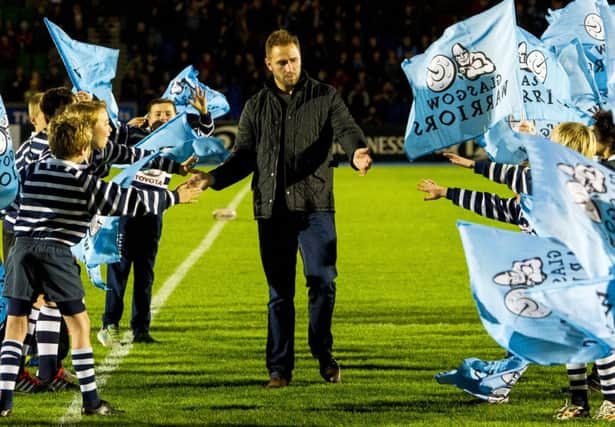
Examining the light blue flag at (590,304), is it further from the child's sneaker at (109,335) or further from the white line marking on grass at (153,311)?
the child's sneaker at (109,335)

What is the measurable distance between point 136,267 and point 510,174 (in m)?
3.68

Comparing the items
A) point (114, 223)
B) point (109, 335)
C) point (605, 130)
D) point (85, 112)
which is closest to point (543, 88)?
point (605, 130)

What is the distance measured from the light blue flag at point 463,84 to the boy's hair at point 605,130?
656 mm

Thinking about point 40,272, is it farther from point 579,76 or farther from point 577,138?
point 579,76

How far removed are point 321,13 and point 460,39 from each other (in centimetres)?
2663

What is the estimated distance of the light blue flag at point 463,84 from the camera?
7.89 m

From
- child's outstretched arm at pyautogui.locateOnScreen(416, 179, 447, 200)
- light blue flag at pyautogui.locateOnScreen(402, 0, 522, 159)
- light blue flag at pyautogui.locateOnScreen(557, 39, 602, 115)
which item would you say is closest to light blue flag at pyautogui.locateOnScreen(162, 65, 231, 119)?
light blue flag at pyautogui.locateOnScreen(557, 39, 602, 115)

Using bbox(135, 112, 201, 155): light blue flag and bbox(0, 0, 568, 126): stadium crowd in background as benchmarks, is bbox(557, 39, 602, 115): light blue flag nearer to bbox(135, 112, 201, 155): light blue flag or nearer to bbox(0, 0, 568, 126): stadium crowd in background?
bbox(135, 112, 201, 155): light blue flag

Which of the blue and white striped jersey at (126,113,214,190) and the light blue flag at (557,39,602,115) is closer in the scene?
the blue and white striped jersey at (126,113,214,190)

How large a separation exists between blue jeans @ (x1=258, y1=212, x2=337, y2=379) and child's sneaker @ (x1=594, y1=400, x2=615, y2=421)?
6.25 feet

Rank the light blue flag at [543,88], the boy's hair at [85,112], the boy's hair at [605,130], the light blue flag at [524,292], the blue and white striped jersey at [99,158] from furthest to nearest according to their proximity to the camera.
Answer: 1. the light blue flag at [543,88]
2. the blue and white striped jersey at [99,158]
3. the boy's hair at [605,130]
4. the boy's hair at [85,112]
5. the light blue flag at [524,292]

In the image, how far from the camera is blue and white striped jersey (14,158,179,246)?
6867 mm

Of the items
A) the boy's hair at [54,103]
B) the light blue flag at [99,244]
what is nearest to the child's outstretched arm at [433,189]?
the boy's hair at [54,103]

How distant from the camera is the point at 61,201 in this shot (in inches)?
271
